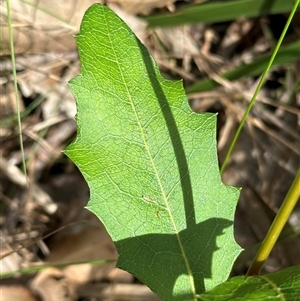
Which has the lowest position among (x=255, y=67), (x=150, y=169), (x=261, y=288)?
(x=261, y=288)

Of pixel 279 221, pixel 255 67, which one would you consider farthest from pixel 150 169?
pixel 255 67

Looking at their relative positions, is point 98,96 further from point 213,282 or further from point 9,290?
point 9,290

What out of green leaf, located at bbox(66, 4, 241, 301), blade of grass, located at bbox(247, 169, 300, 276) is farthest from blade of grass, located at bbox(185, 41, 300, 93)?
blade of grass, located at bbox(247, 169, 300, 276)

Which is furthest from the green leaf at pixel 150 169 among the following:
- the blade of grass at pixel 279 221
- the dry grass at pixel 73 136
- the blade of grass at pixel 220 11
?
the blade of grass at pixel 220 11

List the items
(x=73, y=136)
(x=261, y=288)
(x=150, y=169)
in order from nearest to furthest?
(x=261, y=288) → (x=150, y=169) → (x=73, y=136)

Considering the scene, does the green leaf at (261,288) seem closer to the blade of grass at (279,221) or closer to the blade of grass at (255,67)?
the blade of grass at (279,221)

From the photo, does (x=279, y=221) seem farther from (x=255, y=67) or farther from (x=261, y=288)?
(x=255, y=67)

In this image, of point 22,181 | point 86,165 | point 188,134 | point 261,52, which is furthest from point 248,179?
point 86,165
